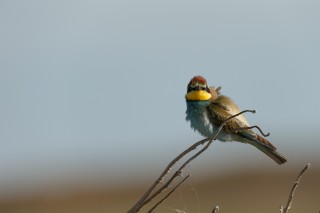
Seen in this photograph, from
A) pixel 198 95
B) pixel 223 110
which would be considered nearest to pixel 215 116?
pixel 223 110

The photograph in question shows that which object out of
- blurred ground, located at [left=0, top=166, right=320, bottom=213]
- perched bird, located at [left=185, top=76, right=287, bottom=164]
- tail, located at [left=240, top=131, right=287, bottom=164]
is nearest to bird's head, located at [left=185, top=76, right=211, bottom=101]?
perched bird, located at [left=185, top=76, right=287, bottom=164]

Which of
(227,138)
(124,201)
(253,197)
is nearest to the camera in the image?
(227,138)

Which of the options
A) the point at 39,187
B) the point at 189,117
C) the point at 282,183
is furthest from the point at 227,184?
the point at 189,117

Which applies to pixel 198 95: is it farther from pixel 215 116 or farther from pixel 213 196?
pixel 213 196

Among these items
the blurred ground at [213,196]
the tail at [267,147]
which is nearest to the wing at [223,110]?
the tail at [267,147]

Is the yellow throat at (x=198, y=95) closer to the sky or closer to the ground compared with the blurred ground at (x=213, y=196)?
closer to the ground

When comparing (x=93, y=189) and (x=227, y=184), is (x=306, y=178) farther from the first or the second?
(x=93, y=189)

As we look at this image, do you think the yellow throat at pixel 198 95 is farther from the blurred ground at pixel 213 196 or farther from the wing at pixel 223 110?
the blurred ground at pixel 213 196
